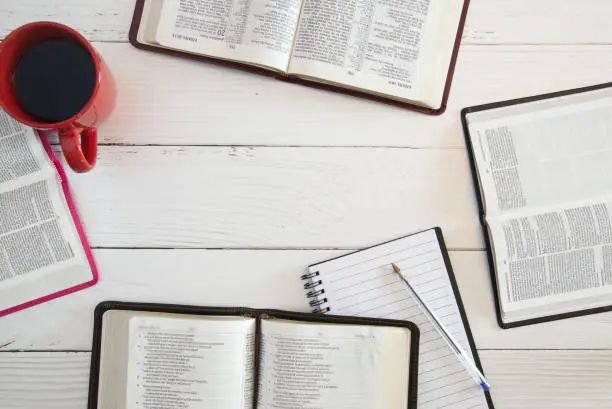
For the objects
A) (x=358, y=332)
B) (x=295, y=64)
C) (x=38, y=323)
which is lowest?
(x=38, y=323)

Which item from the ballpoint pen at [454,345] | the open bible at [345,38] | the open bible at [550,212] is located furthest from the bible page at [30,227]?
the open bible at [550,212]

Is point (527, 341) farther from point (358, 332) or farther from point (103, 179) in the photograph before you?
point (103, 179)

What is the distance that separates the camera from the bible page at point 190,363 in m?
0.72

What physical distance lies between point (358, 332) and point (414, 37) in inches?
15.1

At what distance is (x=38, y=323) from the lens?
759mm

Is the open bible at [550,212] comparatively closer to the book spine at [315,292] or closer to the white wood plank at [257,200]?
the white wood plank at [257,200]

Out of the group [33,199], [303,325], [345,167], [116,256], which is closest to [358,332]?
[303,325]

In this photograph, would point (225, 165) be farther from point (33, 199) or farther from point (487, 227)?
point (487, 227)

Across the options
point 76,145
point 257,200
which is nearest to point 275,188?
point 257,200

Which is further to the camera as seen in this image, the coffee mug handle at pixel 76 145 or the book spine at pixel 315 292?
the book spine at pixel 315 292

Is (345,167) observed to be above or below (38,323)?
above

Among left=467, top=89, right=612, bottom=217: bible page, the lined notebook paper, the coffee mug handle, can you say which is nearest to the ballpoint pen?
the lined notebook paper

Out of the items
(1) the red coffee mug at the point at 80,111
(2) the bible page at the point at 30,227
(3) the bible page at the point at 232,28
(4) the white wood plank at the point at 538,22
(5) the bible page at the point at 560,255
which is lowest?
(2) the bible page at the point at 30,227

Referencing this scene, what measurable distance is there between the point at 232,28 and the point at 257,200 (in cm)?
22
